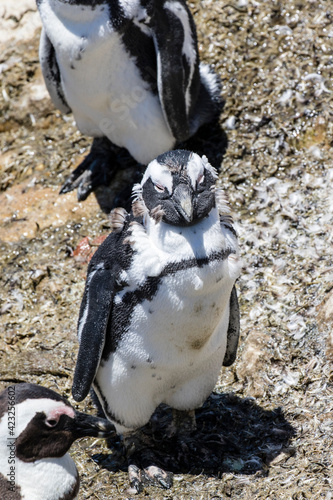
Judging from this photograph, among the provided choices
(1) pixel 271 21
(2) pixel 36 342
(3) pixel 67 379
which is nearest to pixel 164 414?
(3) pixel 67 379

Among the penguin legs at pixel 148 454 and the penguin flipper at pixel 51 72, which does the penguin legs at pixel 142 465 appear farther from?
the penguin flipper at pixel 51 72

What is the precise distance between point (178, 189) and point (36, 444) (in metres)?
1.44

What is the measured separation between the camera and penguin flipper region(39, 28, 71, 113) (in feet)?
21.1

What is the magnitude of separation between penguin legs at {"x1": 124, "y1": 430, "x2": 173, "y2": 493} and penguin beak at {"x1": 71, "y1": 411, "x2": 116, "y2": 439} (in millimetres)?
492

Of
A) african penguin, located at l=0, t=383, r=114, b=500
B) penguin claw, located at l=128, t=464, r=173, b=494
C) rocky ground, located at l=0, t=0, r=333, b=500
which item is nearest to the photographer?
african penguin, located at l=0, t=383, r=114, b=500

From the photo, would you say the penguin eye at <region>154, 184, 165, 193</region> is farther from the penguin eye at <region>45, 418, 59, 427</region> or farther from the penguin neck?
the penguin eye at <region>45, 418, 59, 427</region>

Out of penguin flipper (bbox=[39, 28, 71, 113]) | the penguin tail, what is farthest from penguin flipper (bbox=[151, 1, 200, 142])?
penguin flipper (bbox=[39, 28, 71, 113])

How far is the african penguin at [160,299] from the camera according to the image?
13.0 feet

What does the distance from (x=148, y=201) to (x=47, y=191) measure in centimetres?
298

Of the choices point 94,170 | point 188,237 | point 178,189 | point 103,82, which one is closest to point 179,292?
point 188,237

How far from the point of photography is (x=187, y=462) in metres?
4.63

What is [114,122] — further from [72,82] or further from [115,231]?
[115,231]

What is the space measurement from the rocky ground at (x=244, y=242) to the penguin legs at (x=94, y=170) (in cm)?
11

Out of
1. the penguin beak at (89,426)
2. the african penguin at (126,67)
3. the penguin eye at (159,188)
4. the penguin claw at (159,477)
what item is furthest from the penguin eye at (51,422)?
the african penguin at (126,67)
